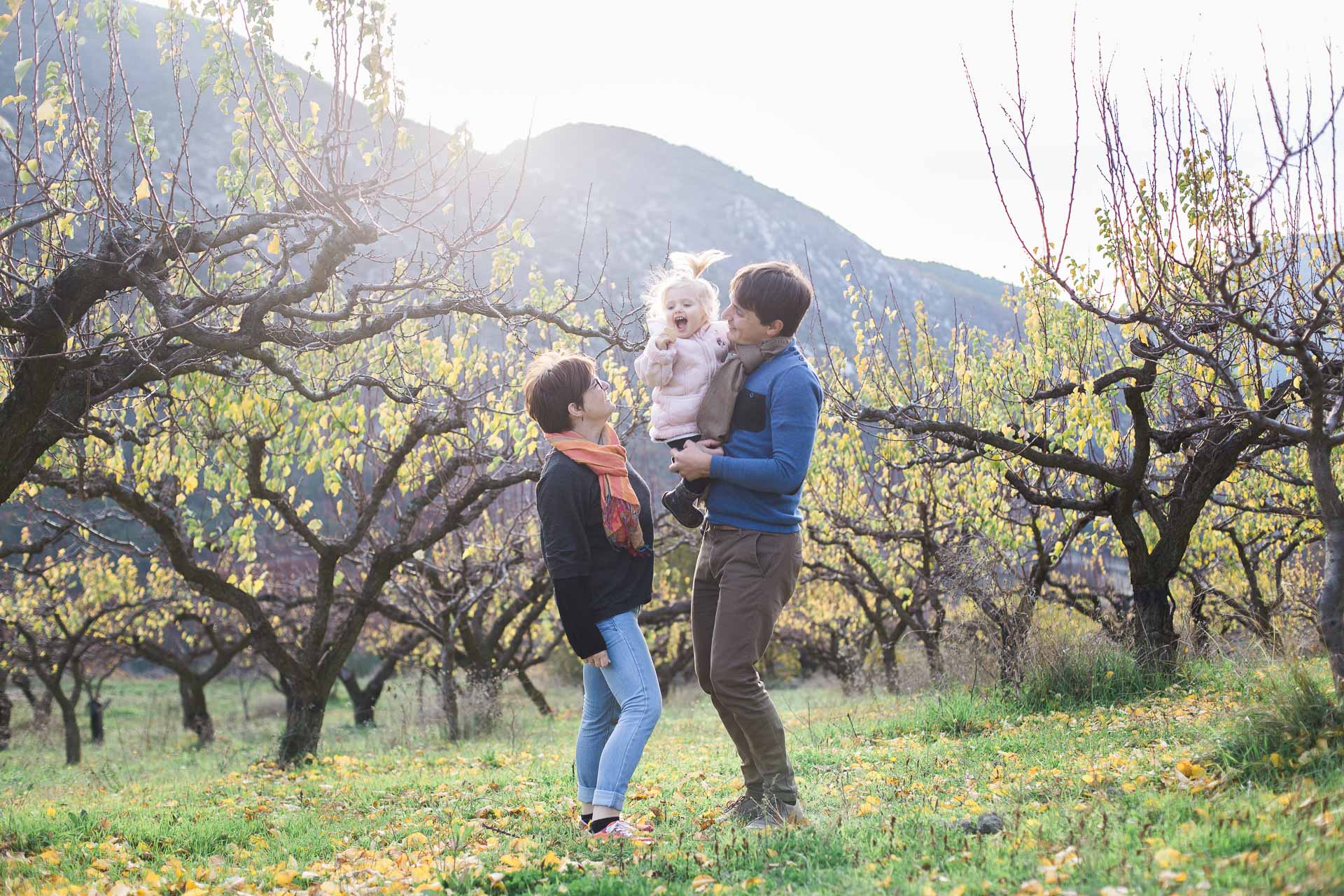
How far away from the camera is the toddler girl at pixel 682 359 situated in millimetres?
3826

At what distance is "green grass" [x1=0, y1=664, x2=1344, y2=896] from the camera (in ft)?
9.89

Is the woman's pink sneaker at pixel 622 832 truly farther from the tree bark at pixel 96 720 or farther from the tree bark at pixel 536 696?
the tree bark at pixel 96 720

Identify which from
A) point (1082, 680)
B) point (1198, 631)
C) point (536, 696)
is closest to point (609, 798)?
point (1082, 680)

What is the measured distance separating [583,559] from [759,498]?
2.34 feet

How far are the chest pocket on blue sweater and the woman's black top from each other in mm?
530

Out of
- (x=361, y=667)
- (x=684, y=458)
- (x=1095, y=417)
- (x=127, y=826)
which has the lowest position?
(x=361, y=667)

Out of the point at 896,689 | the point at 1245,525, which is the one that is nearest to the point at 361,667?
the point at 896,689

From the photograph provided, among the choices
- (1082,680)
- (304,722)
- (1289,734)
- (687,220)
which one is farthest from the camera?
(687,220)

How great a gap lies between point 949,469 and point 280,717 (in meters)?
18.3

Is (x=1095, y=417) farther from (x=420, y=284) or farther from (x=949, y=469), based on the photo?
(x=420, y=284)

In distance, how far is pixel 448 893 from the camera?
334 centimetres

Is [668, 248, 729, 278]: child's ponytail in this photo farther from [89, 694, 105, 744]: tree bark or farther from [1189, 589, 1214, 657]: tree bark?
[89, 694, 105, 744]: tree bark

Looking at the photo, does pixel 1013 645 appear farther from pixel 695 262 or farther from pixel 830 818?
pixel 695 262

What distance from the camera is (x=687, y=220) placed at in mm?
110875
